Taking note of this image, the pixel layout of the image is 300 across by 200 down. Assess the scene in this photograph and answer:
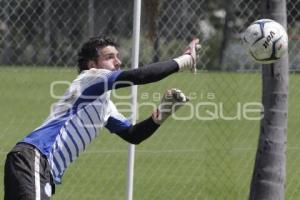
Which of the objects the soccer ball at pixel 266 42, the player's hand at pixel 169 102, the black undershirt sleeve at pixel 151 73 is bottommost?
the player's hand at pixel 169 102

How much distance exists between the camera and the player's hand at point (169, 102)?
5.79 meters

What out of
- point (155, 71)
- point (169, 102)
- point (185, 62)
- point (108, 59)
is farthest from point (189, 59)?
point (108, 59)

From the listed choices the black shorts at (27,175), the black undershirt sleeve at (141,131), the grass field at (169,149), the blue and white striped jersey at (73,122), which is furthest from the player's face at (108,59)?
the grass field at (169,149)

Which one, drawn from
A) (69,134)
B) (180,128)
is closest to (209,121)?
(180,128)

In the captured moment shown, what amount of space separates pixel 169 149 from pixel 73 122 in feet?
18.6

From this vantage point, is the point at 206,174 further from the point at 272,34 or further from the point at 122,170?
the point at 272,34

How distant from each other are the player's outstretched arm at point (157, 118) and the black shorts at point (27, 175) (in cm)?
88

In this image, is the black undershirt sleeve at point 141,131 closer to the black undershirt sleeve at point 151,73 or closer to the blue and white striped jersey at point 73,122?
the blue and white striped jersey at point 73,122

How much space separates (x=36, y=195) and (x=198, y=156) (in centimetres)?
565

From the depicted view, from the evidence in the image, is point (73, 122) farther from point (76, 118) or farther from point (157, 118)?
point (157, 118)

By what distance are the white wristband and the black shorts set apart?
3.38ft

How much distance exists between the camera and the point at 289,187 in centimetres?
905

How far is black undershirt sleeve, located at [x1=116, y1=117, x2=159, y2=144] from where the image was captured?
20.0 ft

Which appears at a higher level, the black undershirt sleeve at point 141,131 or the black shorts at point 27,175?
the black undershirt sleeve at point 141,131
